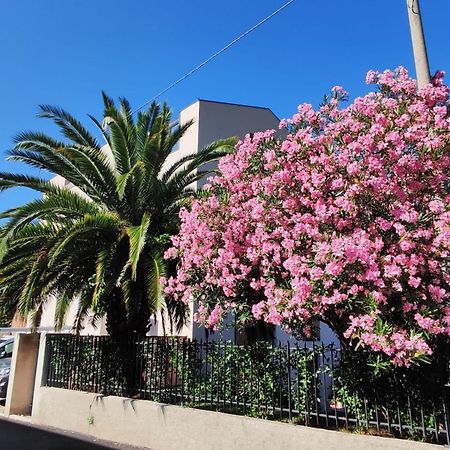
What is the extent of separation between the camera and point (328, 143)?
18.9ft

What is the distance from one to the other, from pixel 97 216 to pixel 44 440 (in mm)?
4042

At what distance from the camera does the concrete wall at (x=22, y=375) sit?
11258 mm

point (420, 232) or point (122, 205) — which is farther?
point (122, 205)

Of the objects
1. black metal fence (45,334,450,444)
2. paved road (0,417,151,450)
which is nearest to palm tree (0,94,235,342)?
black metal fence (45,334,450,444)

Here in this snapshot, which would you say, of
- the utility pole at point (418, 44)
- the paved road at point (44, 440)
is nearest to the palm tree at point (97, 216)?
the paved road at point (44, 440)

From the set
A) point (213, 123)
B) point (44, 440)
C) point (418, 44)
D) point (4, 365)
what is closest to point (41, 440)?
point (44, 440)

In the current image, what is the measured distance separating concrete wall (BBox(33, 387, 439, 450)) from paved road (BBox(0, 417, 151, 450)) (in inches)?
9.2

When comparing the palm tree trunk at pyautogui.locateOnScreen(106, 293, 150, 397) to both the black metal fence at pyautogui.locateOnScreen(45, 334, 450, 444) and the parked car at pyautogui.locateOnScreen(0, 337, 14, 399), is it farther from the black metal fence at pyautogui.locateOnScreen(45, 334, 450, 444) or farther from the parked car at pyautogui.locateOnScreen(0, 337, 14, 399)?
the parked car at pyautogui.locateOnScreen(0, 337, 14, 399)

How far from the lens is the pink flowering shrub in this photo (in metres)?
4.90

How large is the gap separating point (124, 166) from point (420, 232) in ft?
19.8

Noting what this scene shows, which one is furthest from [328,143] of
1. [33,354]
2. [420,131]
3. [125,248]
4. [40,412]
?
[33,354]

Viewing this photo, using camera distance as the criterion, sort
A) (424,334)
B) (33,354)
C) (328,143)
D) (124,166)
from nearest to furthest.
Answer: (424,334)
(328,143)
(124,166)
(33,354)

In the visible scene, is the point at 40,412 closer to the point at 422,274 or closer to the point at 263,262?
the point at 263,262

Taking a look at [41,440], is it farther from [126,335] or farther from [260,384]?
[260,384]
